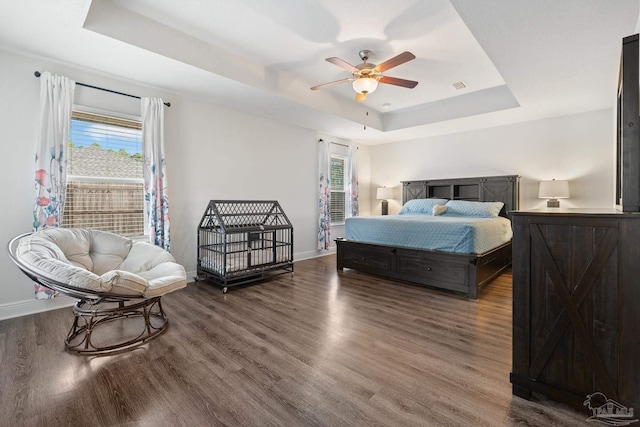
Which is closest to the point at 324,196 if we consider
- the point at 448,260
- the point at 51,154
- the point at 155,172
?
the point at 448,260

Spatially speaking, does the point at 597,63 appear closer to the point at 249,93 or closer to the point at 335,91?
the point at 335,91

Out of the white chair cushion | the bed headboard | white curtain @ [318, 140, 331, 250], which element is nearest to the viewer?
the white chair cushion

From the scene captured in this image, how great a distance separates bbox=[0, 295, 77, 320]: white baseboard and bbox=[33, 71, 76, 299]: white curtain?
0.12 m

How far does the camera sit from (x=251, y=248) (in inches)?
157

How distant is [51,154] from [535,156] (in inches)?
267

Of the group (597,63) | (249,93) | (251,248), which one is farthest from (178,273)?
(597,63)

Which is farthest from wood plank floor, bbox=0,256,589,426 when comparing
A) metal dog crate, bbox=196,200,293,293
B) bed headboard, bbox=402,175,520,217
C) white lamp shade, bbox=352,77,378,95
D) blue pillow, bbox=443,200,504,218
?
bed headboard, bbox=402,175,520,217

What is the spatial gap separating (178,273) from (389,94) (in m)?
4.02

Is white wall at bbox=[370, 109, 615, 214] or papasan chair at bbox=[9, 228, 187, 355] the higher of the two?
white wall at bbox=[370, 109, 615, 214]

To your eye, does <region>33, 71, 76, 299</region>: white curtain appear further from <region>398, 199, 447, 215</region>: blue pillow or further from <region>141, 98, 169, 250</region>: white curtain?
<region>398, 199, 447, 215</region>: blue pillow

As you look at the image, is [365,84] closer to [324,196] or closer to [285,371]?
[285,371]

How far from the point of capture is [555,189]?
4.41 m

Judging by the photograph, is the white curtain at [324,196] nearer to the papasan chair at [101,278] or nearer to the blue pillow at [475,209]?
the blue pillow at [475,209]

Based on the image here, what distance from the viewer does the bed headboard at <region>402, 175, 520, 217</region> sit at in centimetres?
506
